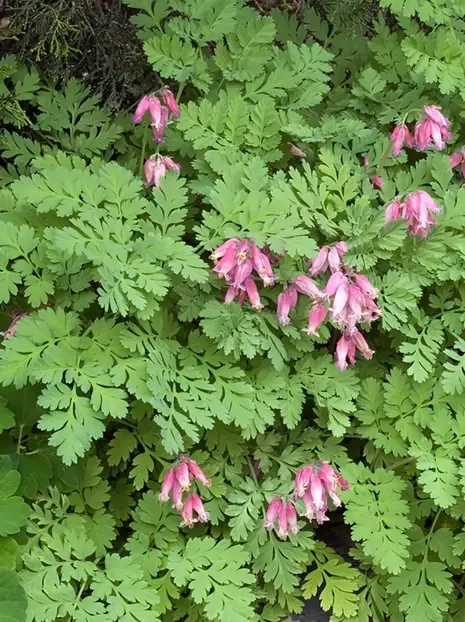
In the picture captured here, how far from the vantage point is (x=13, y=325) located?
2.05 metres

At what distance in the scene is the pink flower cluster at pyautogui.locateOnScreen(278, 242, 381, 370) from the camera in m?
1.99

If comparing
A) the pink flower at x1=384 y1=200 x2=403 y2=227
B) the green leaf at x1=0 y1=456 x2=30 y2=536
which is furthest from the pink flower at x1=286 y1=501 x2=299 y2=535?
the pink flower at x1=384 y1=200 x2=403 y2=227

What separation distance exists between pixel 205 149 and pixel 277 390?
Answer: 85 cm

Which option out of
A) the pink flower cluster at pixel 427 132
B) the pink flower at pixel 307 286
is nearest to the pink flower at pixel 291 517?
the pink flower at pixel 307 286

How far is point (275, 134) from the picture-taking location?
7.47 feet

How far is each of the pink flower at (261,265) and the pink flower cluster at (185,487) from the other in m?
0.60

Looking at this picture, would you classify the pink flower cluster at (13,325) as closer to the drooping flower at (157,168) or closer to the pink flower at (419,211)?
the drooping flower at (157,168)

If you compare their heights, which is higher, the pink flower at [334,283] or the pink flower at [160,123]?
the pink flower at [160,123]

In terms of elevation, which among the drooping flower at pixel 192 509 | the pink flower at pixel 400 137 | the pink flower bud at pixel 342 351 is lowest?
the drooping flower at pixel 192 509

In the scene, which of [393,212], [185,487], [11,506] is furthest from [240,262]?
[11,506]

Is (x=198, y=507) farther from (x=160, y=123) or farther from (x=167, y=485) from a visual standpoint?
(x=160, y=123)

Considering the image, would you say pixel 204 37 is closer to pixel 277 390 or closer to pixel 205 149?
pixel 205 149

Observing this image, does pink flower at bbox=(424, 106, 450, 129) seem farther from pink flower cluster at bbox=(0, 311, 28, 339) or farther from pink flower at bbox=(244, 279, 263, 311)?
pink flower cluster at bbox=(0, 311, 28, 339)

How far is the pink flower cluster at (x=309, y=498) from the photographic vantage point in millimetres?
2027
